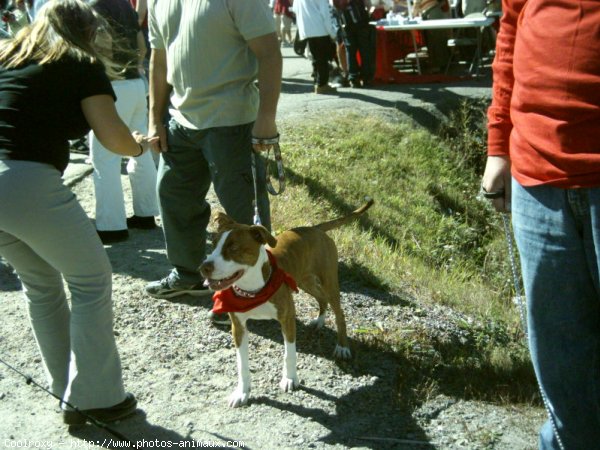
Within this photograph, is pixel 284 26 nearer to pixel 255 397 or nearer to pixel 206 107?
pixel 206 107

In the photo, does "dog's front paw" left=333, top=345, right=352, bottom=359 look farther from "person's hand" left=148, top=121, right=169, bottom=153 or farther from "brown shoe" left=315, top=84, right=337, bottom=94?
"brown shoe" left=315, top=84, right=337, bottom=94

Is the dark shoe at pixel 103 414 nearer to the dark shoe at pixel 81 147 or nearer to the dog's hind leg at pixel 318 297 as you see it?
the dog's hind leg at pixel 318 297

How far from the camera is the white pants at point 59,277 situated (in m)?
3.37

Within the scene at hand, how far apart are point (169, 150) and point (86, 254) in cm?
158

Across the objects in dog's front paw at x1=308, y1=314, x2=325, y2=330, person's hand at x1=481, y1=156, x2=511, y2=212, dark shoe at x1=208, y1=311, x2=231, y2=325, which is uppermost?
person's hand at x1=481, y1=156, x2=511, y2=212

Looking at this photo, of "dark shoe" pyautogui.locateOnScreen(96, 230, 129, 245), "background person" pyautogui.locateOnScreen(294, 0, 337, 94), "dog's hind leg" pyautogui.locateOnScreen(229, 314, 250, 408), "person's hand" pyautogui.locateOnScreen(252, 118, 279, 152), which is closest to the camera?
"dog's hind leg" pyautogui.locateOnScreen(229, 314, 250, 408)

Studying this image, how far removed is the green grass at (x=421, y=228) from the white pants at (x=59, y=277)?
1.57 m

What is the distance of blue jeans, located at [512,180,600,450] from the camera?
2.46 metres

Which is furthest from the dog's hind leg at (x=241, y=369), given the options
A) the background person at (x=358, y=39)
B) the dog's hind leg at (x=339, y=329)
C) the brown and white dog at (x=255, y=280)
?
the background person at (x=358, y=39)

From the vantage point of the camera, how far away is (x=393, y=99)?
1189 cm

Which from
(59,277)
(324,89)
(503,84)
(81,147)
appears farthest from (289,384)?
(324,89)

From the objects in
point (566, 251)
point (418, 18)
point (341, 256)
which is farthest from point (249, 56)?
point (418, 18)

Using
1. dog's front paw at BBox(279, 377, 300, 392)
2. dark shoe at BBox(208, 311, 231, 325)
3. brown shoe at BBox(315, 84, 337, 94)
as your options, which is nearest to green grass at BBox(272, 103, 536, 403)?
dog's front paw at BBox(279, 377, 300, 392)

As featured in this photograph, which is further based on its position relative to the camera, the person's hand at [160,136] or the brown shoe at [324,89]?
the brown shoe at [324,89]
